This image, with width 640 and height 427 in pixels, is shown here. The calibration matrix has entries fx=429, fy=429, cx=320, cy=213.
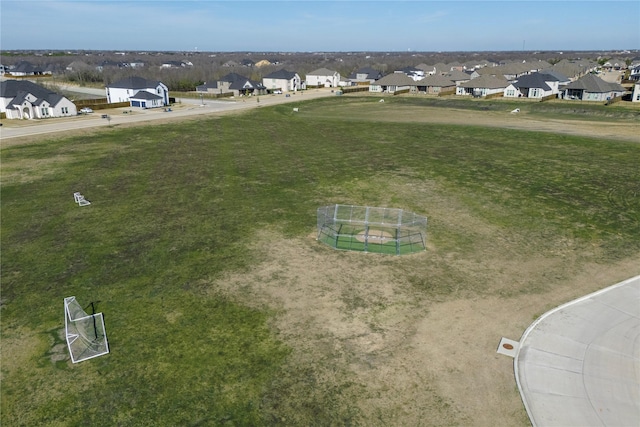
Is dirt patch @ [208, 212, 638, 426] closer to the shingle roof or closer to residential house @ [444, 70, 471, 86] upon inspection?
the shingle roof

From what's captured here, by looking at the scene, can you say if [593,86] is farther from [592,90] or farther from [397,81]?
[397,81]

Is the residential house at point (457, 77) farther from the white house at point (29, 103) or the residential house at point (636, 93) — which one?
the white house at point (29, 103)

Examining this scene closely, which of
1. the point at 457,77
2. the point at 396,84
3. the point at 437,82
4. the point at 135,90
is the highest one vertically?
the point at 457,77

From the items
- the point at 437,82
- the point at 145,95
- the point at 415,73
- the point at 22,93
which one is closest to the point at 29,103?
the point at 22,93

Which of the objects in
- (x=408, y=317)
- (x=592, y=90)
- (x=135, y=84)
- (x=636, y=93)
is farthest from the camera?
(x=135, y=84)

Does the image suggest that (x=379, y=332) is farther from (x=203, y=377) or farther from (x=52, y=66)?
(x=52, y=66)

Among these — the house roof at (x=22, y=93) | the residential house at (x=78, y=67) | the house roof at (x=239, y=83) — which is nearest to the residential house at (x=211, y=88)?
the house roof at (x=239, y=83)
